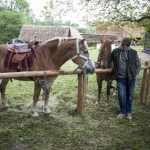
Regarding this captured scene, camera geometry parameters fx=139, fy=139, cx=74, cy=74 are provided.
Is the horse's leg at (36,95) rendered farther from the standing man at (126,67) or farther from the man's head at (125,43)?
the man's head at (125,43)

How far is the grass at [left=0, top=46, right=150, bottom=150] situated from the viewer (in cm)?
246

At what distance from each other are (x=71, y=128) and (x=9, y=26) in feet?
66.5

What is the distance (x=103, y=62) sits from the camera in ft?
12.3

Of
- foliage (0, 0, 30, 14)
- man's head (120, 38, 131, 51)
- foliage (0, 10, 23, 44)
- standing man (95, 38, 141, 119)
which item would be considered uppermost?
foliage (0, 0, 30, 14)

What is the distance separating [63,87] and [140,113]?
121 inches

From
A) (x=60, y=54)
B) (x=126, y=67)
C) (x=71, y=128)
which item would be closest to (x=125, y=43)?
(x=126, y=67)

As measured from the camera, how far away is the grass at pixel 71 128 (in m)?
2.46

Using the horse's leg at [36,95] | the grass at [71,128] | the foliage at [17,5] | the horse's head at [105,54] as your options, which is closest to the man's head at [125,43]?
the horse's head at [105,54]

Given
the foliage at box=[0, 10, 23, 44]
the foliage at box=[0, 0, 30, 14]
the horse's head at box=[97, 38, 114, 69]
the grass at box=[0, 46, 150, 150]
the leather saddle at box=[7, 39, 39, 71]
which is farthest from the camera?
the foliage at box=[0, 0, 30, 14]

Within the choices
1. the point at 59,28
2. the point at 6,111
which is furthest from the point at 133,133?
the point at 59,28

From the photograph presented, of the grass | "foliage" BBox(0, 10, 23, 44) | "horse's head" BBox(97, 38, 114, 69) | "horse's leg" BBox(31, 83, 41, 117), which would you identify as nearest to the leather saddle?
"horse's leg" BBox(31, 83, 41, 117)

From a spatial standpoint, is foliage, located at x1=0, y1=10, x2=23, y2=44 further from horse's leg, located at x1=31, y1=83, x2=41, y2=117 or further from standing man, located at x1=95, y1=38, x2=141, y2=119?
standing man, located at x1=95, y1=38, x2=141, y2=119

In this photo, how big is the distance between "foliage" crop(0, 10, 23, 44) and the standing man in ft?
62.2

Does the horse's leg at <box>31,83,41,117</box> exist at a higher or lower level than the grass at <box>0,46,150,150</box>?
Answer: higher
